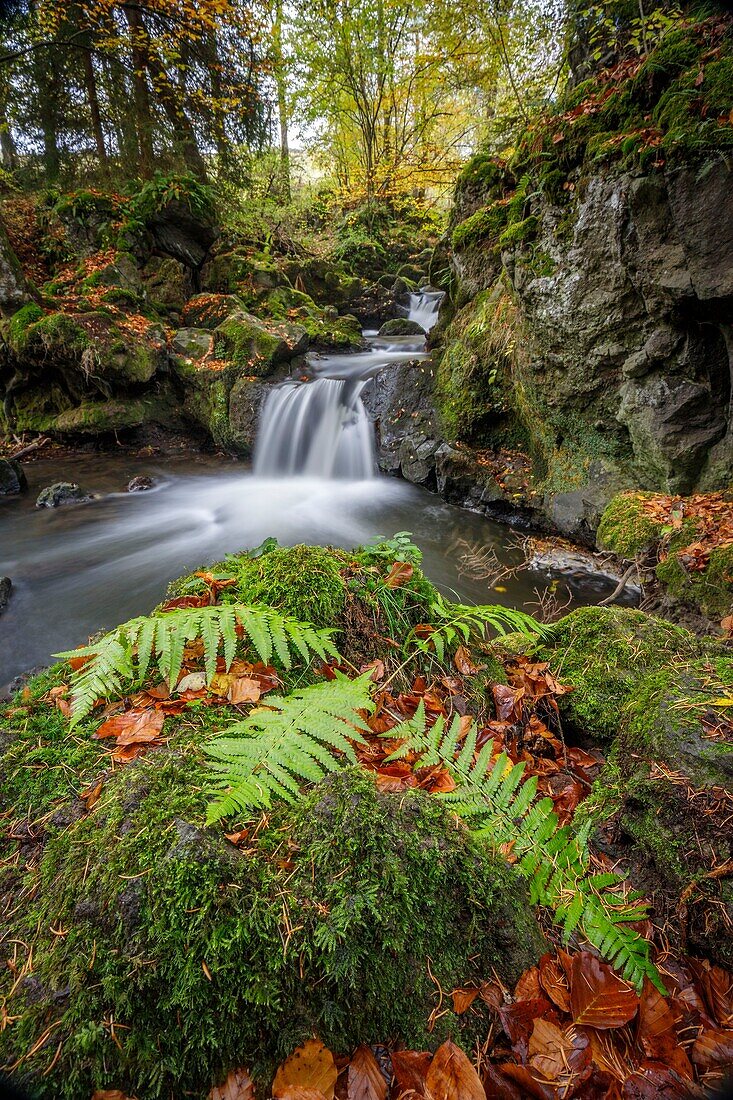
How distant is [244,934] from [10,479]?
34.4ft

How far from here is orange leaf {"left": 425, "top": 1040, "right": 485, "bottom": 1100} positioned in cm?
102

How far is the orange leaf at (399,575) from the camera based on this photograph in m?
2.36

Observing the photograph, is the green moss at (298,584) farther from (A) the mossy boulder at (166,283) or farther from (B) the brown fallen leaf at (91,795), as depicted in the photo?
(A) the mossy boulder at (166,283)

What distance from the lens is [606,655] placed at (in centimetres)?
243

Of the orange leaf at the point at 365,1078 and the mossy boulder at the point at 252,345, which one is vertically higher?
the mossy boulder at the point at 252,345

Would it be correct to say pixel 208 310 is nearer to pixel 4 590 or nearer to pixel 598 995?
pixel 4 590

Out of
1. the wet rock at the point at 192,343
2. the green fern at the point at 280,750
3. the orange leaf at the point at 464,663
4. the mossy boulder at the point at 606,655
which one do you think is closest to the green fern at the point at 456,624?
the orange leaf at the point at 464,663

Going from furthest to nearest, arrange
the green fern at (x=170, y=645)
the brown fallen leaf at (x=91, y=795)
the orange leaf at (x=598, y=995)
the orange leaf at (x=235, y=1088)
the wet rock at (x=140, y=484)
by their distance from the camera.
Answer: the wet rock at (x=140, y=484) < the green fern at (x=170, y=645) < the brown fallen leaf at (x=91, y=795) < the orange leaf at (x=598, y=995) < the orange leaf at (x=235, y=1088)

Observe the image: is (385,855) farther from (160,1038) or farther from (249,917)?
(160,1038)

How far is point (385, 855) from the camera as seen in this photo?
1.17 m

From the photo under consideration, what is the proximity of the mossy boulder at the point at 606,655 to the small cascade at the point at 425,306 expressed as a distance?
16.1m

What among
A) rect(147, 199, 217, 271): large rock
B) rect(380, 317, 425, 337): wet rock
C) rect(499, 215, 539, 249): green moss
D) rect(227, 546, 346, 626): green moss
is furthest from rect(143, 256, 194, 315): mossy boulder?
rect(227, 546, 346, 626): green moss

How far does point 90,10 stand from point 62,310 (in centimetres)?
715

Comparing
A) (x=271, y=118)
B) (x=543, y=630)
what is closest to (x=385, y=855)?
(x=543, y=630)
